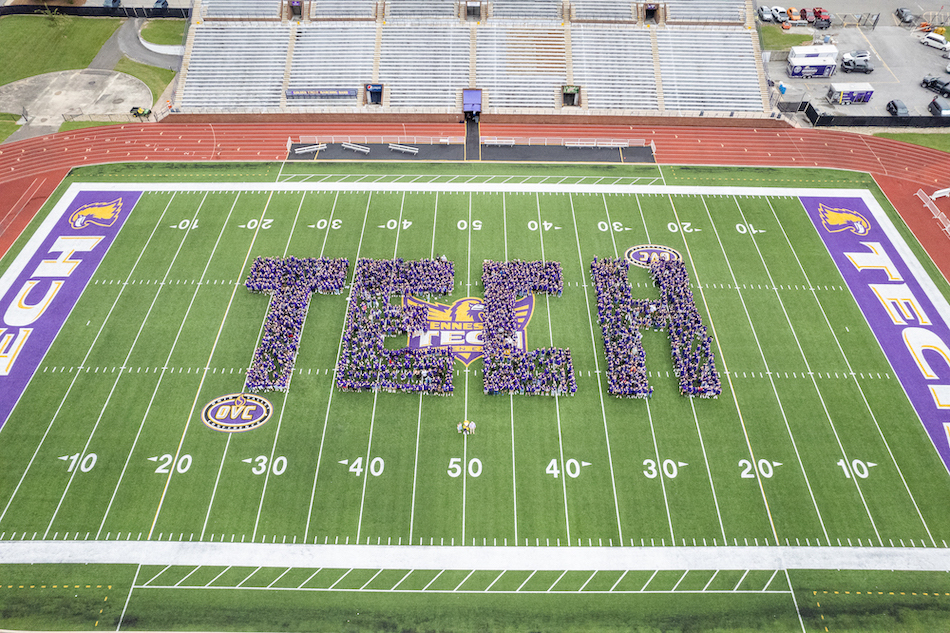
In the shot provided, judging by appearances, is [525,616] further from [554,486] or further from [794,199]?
[794,199]

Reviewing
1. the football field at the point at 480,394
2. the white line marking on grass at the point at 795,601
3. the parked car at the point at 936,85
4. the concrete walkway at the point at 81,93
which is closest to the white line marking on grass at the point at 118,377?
the football field at the point at 480,394

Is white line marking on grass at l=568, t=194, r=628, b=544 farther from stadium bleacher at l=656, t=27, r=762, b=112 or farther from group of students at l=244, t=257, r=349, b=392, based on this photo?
stadium bleacher at l=656, t=27, r=762, b=112

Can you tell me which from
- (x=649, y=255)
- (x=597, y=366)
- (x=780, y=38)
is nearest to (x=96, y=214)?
(x=597, y=366)

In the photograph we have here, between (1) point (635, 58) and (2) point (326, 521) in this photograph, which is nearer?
(2) point (326, 521)

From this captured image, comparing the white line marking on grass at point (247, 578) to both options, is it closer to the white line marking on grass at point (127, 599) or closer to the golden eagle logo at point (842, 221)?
the white line marking on grass at point (127, 599)

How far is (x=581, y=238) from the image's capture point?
1622 inches

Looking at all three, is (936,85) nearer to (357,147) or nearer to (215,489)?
(357,147)

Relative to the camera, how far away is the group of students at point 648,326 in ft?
107

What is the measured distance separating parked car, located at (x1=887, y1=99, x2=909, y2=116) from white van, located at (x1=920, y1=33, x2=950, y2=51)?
45.4ft

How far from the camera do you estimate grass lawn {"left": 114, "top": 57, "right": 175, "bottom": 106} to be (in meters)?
56.1

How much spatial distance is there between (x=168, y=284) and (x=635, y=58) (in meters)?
48.3

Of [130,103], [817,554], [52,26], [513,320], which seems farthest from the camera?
[52,26]

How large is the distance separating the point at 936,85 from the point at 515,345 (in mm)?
53487

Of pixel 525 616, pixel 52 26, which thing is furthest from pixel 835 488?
pixel 52 26
